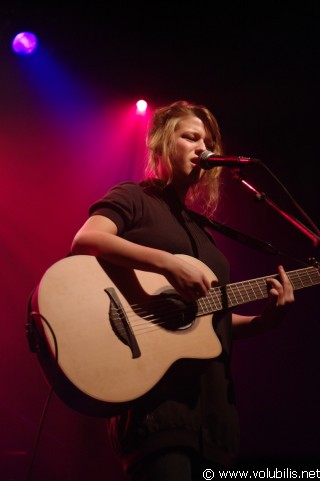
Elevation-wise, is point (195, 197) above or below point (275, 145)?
below

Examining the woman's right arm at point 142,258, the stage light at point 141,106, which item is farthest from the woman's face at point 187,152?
the stage light at point 141,106

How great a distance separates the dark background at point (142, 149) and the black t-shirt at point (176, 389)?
1.93 metres

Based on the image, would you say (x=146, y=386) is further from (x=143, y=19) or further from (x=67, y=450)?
(x=143, y=19)

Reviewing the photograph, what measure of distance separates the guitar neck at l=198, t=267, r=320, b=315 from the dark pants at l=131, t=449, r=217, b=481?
611mm

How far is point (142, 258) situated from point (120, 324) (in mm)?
295

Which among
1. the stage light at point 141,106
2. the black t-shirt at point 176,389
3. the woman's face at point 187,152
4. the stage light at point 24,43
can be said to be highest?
the stage light at point 24,43

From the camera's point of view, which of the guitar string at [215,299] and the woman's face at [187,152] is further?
the woman's face at [187,152]

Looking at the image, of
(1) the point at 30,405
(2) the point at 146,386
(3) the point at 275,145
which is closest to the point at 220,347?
(2) the point at 146,386

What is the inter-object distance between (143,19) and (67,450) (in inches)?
181

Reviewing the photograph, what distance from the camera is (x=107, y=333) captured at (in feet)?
4.96

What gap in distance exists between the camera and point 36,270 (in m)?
4.02

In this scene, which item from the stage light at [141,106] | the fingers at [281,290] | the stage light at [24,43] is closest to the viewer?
the fingers at [281,290]

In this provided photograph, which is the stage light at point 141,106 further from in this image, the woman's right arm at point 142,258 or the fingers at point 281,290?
the woman's right arm at point 142,258

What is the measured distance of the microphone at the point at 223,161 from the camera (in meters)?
1.98
